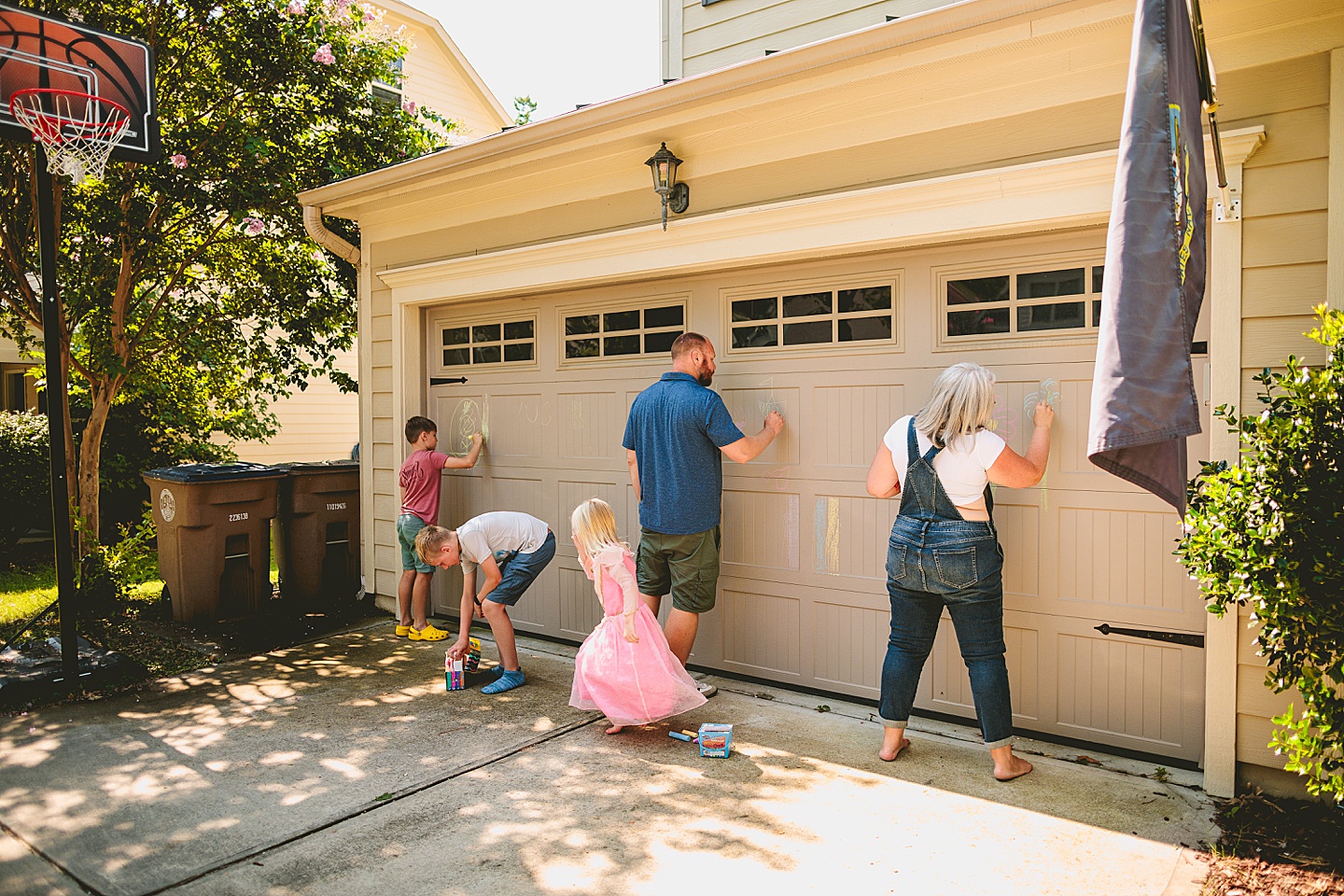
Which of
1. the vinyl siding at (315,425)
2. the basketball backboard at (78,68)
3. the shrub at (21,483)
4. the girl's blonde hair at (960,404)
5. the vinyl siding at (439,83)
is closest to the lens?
the girl's blonde hair at (960,404)

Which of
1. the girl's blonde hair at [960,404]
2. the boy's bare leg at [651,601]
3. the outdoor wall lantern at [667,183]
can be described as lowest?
the boy's bare leg at [651,601]

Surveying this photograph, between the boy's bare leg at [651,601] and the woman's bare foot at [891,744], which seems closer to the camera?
the woman's bare foot at [891,744]

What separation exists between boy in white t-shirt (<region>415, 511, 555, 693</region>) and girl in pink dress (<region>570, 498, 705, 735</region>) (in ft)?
2.41

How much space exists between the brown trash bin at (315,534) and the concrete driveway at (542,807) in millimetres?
2061

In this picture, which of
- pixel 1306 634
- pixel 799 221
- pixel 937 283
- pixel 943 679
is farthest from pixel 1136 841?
pixel 799 221

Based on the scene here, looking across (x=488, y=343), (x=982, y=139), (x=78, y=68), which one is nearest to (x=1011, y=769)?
(x=982, y=139)

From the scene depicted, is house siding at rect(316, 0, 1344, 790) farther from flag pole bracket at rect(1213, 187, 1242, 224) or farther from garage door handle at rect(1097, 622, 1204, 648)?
garage door handle at rect(1097, 622, 1204, 648)

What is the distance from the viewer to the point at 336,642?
5559mm

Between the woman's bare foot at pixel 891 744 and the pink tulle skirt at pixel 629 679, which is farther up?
the pink tulle skirt at pixel 629 679

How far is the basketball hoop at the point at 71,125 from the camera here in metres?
4.46

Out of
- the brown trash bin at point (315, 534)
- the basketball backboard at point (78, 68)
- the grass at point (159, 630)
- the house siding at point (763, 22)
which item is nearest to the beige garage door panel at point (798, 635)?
the grass at point (159, 630)

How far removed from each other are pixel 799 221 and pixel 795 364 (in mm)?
709

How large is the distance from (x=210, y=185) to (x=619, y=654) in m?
5.36

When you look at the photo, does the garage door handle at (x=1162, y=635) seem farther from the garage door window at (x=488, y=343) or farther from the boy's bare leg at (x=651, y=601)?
the garage door window at (x=488, y=343)
